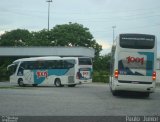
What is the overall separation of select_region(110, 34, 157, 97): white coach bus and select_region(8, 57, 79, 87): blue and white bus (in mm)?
18285

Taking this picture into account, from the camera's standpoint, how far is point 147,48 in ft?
84.1

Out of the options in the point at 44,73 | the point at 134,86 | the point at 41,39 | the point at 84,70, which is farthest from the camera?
the point at 41,39

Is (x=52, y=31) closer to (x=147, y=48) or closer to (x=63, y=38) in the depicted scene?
(x=63, y=38)

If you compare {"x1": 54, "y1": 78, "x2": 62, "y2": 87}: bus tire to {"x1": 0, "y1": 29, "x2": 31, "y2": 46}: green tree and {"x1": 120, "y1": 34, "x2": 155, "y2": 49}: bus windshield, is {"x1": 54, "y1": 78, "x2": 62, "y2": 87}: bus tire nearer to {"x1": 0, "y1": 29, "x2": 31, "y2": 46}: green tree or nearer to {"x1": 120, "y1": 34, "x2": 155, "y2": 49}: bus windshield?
{"x1": 120, "y1": 34, "x2": 155, "y2": 49}: bus windshield

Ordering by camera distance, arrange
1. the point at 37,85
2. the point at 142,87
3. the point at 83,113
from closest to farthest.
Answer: the point at 83,113 → the point at 142,87 → the point at 37,85

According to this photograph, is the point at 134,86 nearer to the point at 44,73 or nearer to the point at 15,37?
the point at 44,73

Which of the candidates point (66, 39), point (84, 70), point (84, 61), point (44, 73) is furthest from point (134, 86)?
point (66, 39)

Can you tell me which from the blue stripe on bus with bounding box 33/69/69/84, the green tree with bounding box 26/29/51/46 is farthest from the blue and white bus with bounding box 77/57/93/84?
the green tree with bounding box 26/29/51/46

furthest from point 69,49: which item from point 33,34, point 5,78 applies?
point 33,34

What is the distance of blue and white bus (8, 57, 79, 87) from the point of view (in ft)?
144

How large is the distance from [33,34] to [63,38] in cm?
967

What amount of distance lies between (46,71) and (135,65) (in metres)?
20.8

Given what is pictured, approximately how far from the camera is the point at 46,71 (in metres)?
45.3

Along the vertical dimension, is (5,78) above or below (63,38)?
below
